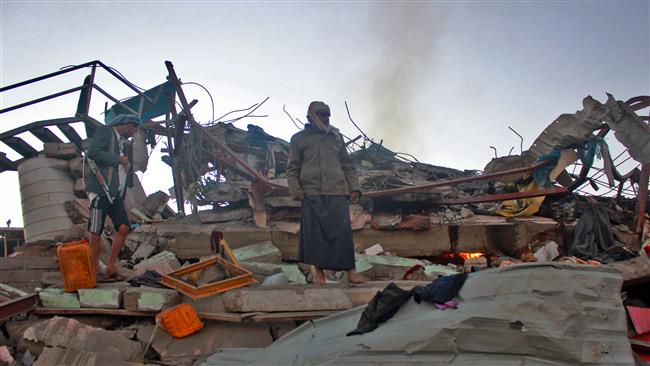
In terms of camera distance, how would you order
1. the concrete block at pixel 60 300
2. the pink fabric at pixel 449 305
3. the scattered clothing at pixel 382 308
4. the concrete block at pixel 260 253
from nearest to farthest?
1. the pink fabric at pixel 449 305
2. the scattered clothing at pixel 382 308
3. the concrete block at pixel 60 300
4. the concrete block at pixel 260 253

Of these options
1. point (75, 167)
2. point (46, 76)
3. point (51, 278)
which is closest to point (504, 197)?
point (51, 278)

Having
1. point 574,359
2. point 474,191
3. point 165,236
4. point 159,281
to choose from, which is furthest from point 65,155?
point 574,359

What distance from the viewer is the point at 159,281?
15.2ft

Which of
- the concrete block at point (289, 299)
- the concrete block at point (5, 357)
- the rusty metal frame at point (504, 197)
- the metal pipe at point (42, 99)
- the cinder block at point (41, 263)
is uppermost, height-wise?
the metal pipe at point (42, 99)

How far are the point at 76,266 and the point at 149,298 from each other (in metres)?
0.82

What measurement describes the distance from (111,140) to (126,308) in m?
1.81

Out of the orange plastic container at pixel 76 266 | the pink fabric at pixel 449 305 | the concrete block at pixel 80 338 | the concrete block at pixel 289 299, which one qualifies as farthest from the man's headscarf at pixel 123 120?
the pink fabric at pixel 449 305

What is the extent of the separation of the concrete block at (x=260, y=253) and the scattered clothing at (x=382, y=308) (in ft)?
10.6

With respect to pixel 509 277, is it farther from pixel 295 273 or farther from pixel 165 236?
pixel 165 236

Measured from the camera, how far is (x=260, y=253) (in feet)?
20.9

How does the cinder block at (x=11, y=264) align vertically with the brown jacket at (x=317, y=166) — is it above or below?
below

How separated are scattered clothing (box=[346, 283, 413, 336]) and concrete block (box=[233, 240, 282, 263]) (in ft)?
10.6

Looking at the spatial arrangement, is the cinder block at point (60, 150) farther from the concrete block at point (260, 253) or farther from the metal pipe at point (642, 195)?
Answer: the metal pipe at point (642, 195)

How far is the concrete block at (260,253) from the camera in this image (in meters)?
6.25
